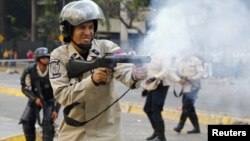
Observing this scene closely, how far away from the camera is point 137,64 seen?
342cm

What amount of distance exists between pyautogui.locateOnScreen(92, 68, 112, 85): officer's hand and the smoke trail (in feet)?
6.74

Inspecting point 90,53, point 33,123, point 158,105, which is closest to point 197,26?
point 158,105

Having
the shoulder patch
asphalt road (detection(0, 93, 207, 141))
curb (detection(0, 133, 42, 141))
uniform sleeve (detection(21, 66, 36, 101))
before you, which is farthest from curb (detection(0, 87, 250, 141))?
the shoulder patch

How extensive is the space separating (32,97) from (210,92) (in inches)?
405

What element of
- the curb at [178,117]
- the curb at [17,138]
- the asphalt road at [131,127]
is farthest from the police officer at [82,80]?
the asphalt road at [131,127]

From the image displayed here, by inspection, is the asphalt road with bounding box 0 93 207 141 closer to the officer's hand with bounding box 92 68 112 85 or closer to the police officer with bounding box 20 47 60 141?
the police officer with bounding box 20 47 60 141

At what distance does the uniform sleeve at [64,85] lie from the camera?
3467mm

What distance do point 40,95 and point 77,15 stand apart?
4086 mm

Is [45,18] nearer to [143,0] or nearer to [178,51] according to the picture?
[143,0]

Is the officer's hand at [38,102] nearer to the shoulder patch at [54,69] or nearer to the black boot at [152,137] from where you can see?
the black boot at [152,137]

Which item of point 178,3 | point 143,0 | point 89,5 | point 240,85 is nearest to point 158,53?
point 178,3

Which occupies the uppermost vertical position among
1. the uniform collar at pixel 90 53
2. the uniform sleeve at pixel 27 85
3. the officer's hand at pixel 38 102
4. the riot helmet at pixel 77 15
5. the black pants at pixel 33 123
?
the riot helmet at pixel 77 15

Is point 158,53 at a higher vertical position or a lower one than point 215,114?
higher

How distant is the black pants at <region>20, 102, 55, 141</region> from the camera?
7.53m
